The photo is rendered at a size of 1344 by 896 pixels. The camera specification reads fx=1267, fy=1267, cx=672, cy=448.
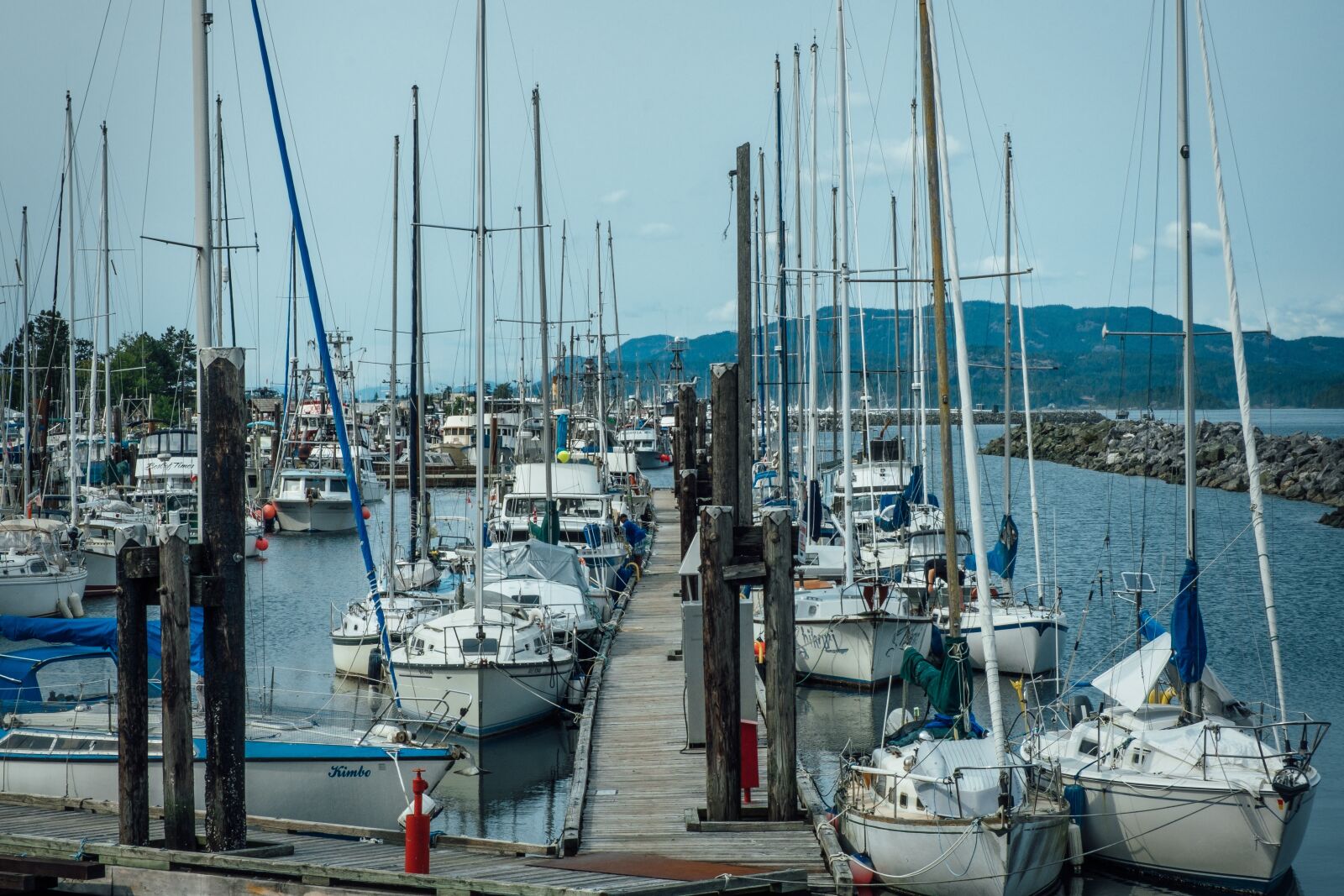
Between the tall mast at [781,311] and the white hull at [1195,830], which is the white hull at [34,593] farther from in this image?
the white hull at [1195,830]

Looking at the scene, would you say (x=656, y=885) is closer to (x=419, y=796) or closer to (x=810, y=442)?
(x=419, y=796)

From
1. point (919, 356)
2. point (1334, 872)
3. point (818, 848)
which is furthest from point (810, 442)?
point (818, 848)

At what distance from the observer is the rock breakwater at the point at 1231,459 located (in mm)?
67625

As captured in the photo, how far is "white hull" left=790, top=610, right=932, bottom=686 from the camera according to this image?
2250 centimetres

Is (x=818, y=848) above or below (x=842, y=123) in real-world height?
below

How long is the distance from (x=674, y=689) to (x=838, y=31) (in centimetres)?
1358

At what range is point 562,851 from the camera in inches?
480

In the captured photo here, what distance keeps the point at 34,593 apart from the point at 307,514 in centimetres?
2594

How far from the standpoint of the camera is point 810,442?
2697cm

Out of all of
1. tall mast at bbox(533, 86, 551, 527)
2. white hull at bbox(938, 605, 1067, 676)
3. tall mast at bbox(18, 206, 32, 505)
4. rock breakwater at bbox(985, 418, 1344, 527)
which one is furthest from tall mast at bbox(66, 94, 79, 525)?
rock breakwater at bbox(985, 418, 1344, 527)

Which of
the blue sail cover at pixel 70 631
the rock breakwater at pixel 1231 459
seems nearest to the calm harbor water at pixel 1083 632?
the blue sail cover at pixel 70 631

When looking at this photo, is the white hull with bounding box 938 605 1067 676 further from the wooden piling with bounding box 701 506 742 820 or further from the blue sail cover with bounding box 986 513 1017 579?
the wooden piling with bounding box 701 506 742 820

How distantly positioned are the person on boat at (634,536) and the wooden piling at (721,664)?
77.6 ft

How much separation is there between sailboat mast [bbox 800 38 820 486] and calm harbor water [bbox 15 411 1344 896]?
3.80 m
